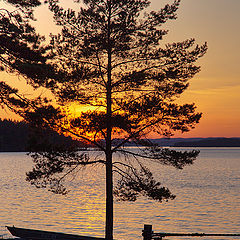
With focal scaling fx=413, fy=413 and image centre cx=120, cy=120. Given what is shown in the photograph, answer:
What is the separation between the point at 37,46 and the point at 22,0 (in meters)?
2.49

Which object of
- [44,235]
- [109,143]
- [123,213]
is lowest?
[123,213]

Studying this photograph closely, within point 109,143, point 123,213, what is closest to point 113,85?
point 109,143

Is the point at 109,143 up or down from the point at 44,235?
up

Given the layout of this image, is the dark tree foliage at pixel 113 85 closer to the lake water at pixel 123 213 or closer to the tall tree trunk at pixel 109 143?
the tall tree trunk at pixel 109 143

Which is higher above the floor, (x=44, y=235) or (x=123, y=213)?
(x=44, y=235)

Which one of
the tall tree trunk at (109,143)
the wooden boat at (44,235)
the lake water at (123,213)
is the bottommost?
the lake water at (123,213)

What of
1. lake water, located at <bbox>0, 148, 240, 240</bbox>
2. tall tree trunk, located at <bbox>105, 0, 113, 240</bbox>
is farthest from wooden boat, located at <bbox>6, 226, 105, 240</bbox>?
lake water, located at <bbox>0, 148, 240, 240</bbox>

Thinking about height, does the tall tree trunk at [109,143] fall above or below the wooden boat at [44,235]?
above

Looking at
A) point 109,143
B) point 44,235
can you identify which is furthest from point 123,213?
point 109,143

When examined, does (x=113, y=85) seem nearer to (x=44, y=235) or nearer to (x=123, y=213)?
(x=44, y=235)

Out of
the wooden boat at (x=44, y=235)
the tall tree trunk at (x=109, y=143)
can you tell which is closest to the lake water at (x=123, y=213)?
the wooden boat at (x=44, y=235)

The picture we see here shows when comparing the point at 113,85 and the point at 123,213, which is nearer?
the point at 113,85

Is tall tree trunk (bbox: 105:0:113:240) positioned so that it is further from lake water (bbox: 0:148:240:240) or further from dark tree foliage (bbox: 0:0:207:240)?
lake water (bbox: 0:148:240:240)

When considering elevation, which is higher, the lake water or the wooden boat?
the wooden boat
